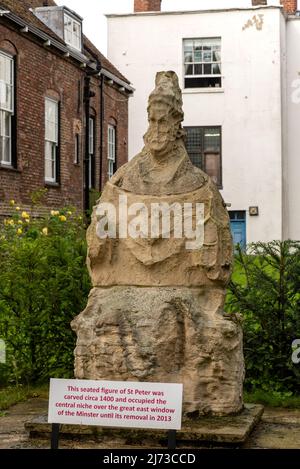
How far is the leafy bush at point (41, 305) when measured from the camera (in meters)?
10.1

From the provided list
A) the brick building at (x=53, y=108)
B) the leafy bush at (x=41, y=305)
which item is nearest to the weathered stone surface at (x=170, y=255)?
the leafy bush at (x=41, y=305)

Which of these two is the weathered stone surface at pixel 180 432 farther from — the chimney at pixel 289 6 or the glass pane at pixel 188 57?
the chimney at pixel 289 6

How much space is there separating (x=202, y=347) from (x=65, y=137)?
1650 centimetres

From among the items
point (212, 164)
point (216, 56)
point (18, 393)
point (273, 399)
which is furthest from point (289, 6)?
point (18, 393)

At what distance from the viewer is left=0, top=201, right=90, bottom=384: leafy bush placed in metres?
10.1

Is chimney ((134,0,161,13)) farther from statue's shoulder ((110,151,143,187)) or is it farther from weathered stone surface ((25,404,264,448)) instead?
weathered stone surface ((25,404,264,448))

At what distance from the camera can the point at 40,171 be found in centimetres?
2131

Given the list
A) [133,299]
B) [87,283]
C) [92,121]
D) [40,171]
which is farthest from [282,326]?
[92,121]

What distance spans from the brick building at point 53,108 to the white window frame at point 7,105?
0.02 metres

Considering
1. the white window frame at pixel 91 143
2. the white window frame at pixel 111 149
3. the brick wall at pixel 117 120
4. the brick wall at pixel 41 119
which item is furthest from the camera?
the white window frame at pixel 111 149

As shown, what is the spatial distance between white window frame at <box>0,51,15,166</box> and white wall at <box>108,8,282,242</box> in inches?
438

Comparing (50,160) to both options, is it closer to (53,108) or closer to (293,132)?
(53,108)

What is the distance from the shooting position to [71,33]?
24156 mm

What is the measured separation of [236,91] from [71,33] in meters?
8.22
